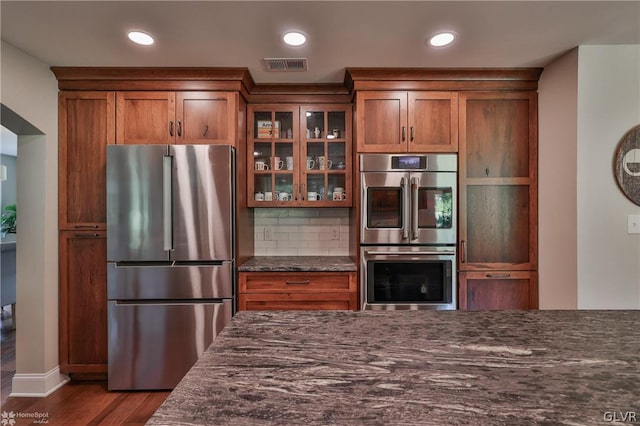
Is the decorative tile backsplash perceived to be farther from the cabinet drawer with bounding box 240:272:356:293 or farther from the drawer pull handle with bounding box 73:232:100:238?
the drawer pull handle with bounding box 73:232:100:238

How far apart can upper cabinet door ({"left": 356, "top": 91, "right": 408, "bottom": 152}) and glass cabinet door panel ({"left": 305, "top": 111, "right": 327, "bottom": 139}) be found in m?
0.40

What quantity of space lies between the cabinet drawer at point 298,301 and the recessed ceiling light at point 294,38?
1768mm

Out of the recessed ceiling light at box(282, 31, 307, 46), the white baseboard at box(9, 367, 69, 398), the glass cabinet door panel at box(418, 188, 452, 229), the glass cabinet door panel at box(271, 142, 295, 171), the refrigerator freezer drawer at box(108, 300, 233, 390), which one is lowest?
the white baseboard at box(9, 367, 69, 398)

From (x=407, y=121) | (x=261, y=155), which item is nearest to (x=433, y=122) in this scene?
(x=407, y=121)

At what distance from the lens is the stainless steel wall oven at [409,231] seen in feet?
8.56

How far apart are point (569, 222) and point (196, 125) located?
109 inches

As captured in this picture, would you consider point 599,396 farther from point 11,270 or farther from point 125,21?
point 11,270

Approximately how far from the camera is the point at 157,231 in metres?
2.47

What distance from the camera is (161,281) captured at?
2490 millimetres

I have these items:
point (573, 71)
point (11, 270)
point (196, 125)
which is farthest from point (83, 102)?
point (573, 71)

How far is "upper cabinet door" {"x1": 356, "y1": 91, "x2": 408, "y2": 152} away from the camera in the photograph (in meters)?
2.67

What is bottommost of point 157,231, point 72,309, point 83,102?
point 72,309

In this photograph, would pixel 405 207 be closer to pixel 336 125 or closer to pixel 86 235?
pixel 336 125

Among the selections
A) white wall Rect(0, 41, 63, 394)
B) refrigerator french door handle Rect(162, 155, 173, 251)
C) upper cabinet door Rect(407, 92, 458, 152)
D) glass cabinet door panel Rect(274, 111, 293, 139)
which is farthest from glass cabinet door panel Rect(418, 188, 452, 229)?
white wall Rect(0, 41, 63, 394)
